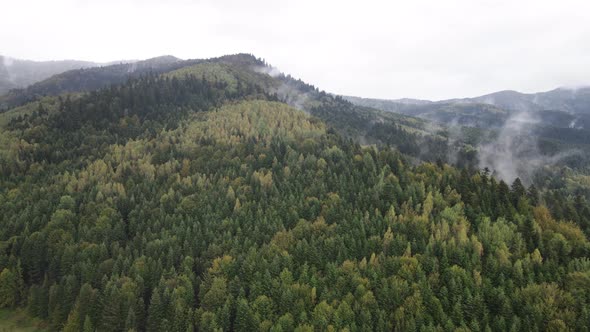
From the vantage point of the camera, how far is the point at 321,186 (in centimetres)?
16675

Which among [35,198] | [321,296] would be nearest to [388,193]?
[321,296]

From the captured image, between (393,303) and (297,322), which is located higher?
(393,303)

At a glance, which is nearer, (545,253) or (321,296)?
(321,296)

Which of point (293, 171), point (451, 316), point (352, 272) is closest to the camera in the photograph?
point (451, 316)

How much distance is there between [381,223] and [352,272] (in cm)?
2810

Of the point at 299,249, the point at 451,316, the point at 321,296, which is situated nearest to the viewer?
the point at 451,316

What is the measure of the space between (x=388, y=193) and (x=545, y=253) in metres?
56.5

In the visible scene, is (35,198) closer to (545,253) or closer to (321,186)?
(321,186)

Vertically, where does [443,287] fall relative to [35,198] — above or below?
above

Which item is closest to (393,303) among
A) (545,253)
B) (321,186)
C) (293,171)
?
(545,253)

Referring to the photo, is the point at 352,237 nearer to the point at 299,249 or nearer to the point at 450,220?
the point at 299,249

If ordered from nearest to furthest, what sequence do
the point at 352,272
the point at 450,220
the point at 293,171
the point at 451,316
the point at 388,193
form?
the point at 451,316 → the point at 352,272 → the point at 450,220 → the point at 388,193 → the point at 293,171

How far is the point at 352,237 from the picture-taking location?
131500 millimetres

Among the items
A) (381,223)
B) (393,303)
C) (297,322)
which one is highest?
(381,223)
